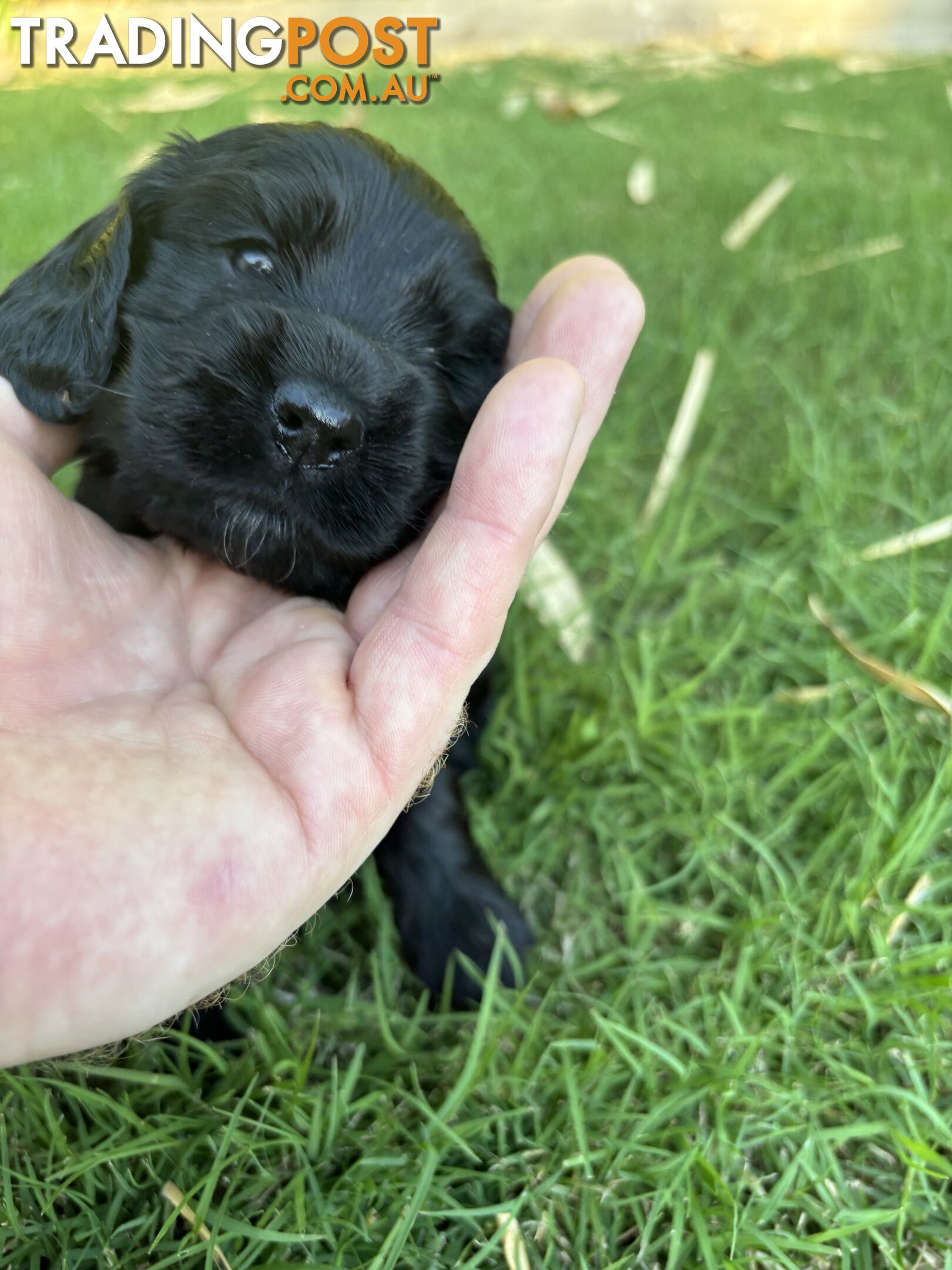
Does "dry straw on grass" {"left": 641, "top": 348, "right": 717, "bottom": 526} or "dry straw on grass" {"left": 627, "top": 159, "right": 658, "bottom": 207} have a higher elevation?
"dry straw on grass" {"left": 627, "top": 159, "right": 658, "bottom": 207}

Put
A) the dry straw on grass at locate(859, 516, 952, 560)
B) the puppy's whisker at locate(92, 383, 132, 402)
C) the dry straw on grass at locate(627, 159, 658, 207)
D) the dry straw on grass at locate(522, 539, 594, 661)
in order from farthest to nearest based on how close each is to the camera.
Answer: the dry straw on grass at locate(627, 159, 658, 207) → the dry straw on grass at locate(859, 516, 952, 560) → the dry straw on grass at locate(522, 539, 594, 661) → the puppy's whisker at locate(92, 383, 132, 402)

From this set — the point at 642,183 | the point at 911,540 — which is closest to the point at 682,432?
the point at 911,540

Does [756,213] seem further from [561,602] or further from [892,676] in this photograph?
[892,676]

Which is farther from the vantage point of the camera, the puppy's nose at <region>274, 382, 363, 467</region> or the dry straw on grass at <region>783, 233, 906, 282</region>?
the dry straw on grass at <region>783, 233, 906, 282</region>

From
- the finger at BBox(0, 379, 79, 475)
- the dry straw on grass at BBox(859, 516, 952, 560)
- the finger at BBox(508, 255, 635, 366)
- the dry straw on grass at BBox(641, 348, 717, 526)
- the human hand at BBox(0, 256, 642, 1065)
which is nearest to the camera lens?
the human hand at BBox(0, 256, 642, 1065)

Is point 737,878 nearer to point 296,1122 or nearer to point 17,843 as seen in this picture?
point 296,1122

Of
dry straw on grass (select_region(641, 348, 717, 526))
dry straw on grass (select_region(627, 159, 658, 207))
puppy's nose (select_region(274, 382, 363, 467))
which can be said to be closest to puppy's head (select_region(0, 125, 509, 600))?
puppy's nose (select_region(274, 382, 363, 467))

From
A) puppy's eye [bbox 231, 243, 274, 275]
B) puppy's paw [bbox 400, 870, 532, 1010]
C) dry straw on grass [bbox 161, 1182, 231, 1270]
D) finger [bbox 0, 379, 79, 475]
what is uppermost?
puppy's eye [bbox 231, 243, 274, 275]

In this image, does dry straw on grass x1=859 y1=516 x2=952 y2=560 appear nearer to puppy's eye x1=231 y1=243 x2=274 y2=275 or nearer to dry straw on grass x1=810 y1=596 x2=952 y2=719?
dry straw on grass x1=810 y1=596 x2=952 y2=719
